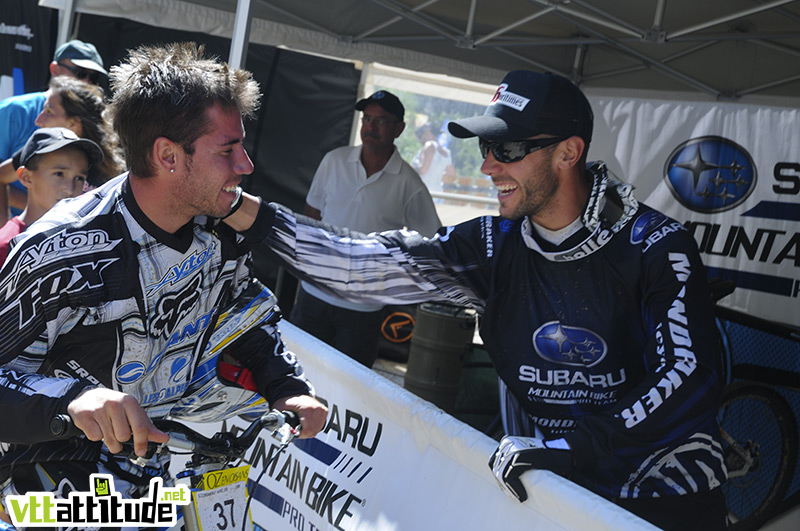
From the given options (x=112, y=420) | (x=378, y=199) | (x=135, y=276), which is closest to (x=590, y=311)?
(x=135, y=276)

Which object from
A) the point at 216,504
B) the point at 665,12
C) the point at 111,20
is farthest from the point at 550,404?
the point at 111,20

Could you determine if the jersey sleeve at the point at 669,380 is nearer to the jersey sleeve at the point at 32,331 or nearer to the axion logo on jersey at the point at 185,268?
the axion logo on jersey at the point at 185,268

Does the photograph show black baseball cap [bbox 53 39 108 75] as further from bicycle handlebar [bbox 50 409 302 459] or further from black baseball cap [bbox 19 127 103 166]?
bicycle handlebar [bbox 50 409 302 459]

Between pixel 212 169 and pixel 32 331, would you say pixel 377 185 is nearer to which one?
pixel 212 169

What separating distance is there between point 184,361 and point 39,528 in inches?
25.3

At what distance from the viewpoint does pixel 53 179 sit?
4.04 meters

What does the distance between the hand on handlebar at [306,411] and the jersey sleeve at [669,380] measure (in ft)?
2.61

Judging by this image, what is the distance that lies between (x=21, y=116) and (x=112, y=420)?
4449mm

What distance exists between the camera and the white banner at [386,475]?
248 cm

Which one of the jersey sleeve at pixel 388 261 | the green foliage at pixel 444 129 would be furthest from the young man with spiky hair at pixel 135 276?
the green foliage at pixel 444 129

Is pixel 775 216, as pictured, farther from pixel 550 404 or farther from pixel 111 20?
pixel 111 20

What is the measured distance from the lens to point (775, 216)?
550cm

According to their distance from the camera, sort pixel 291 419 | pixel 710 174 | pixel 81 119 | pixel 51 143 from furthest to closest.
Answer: pixel 710 174
pixel 81 119
pixel 51 143
pixel 291 419

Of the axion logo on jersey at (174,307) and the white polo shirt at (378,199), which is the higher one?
the white polo shirt at (378,199)
